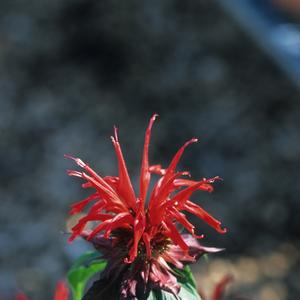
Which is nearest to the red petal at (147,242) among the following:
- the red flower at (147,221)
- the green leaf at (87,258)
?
the red flower at (147,221)

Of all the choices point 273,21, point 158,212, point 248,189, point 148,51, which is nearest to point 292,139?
point 248,189

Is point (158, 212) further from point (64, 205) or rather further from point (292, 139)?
point (292, 139)

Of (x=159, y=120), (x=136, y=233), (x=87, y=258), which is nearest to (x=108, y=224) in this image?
(x=136, y=233)

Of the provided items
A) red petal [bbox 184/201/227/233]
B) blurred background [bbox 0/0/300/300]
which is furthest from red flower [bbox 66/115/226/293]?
blurred background [bbox 0/0/300/300]

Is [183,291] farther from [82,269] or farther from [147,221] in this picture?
[82,269]

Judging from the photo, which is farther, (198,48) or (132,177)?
(198,48)
